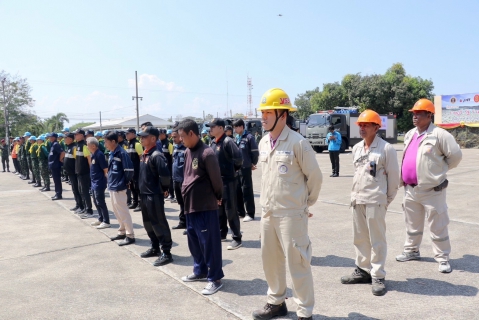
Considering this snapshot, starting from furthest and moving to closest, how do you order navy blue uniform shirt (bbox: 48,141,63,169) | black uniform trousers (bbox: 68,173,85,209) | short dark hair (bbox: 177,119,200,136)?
1. navy blue uniform shirt (bbox: 48,141,63,169)
2. black uniform trousers (bbox: 68,173,85,209)
3. short dark hair (bbox: 177,119,200,136)

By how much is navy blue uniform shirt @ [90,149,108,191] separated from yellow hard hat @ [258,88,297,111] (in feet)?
16.1

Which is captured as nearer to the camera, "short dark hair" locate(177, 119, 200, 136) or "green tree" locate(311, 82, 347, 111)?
"short dark hair" locate(177, 119, 200, 136)

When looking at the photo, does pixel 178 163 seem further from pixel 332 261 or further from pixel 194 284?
pixel 332 261

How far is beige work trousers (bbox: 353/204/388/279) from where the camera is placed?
162 inches

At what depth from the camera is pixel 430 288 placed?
413 centimetres

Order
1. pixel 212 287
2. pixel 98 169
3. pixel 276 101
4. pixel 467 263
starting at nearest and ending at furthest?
pixel 276 101 < pixel 212 287 < pixel 467 263 < pixel 98 169

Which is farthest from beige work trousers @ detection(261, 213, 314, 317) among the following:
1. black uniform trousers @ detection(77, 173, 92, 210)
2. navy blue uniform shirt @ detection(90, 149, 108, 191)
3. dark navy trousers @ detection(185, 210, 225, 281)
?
black uniform trousers @ detection(77, 173, 92, 210)

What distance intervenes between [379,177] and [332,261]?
1501mm

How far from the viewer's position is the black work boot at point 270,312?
353 cm

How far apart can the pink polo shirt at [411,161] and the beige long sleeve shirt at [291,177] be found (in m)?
2.08

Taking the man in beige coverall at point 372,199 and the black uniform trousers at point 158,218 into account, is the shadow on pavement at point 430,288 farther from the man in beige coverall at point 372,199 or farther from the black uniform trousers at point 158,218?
the black uniform trousers at point 158,218

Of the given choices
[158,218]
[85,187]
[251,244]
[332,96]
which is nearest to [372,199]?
[251,244]

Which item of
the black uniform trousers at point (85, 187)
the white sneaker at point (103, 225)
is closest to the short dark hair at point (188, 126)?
the white sneaker at point (103, 225)

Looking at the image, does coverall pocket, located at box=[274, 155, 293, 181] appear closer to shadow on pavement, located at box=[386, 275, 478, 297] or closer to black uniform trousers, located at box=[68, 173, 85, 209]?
shadow on pavement, located at box=[386, 275, 478, 297]
